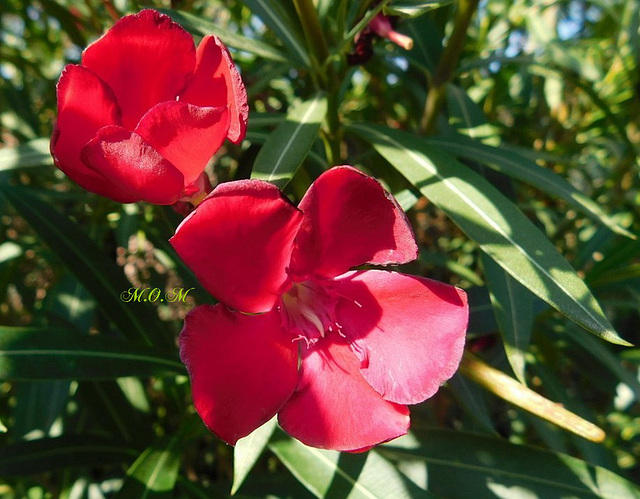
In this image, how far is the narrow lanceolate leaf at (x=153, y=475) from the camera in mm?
923

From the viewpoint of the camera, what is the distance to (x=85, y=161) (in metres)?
0.55

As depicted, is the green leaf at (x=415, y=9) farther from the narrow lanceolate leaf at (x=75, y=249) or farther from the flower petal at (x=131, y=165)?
the narrow lanceolate leaf at (x=75, y=249)

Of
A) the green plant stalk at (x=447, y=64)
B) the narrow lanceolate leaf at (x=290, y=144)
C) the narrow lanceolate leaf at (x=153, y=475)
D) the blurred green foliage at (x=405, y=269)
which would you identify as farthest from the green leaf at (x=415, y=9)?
the narrow lanceolate leaf at (x=153, y=475)

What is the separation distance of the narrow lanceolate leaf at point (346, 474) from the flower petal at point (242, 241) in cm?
35

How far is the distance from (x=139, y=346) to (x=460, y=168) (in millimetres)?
560

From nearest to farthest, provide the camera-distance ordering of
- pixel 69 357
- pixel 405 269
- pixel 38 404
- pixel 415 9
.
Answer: pixel 415 9 → pixel 69 357 → pixel 38 404 → pixel 405 269

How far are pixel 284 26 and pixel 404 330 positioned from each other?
0.50 metres

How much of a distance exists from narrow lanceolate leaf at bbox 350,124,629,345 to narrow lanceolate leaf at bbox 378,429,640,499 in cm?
38

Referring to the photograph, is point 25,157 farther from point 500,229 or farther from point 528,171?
point 528,171

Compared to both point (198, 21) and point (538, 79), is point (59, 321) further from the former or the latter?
point (538, 79)

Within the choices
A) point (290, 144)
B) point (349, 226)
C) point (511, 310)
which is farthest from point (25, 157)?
point (511, 310)

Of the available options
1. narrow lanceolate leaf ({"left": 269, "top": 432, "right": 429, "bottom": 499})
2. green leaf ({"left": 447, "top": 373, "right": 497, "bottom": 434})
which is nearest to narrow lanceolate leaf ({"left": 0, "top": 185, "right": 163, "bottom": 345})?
narrow lanceolate leaf ({"left": 269, "top": 432, "right": 429, "bottom": 499})

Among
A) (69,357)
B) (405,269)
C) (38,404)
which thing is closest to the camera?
(69,357)

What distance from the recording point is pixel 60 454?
104 centimetres
